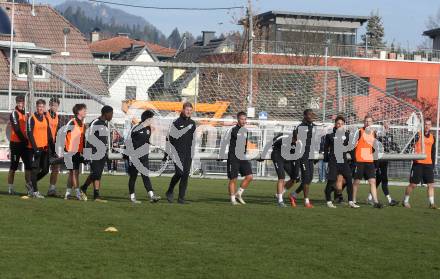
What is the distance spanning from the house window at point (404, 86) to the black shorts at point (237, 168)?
2116 inches

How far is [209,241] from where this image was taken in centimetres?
1319

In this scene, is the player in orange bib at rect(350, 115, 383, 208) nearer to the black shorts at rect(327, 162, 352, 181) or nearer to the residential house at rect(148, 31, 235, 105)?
the black shorts at rect(327, 162, 352, 181)

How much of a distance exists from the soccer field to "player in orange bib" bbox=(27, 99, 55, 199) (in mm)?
930

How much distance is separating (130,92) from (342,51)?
42039mm

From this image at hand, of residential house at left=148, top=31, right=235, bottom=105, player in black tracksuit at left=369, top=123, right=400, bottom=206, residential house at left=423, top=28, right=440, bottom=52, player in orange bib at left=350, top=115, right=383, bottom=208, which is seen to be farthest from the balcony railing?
player in orange bib at left=350, top=115, right=383, bottom=208

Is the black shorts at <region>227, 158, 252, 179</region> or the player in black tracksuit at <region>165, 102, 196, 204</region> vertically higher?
the player in black tracksuit at <region>165, 102, 196, 204</region>

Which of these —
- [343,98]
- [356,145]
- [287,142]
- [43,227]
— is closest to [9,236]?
[43,227]

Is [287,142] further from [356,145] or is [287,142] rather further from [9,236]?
[9,236]

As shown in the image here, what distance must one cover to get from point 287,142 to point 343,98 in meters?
10.0

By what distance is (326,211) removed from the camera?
63.5ft

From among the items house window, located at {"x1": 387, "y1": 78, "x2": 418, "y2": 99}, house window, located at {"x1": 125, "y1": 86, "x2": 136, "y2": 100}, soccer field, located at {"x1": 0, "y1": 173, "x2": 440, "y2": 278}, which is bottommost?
soccer field, located at {"x1": 0, "y1": 173, "x2": 440, "y2": 278}

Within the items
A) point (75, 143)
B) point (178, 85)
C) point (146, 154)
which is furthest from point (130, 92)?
point (146, 154)

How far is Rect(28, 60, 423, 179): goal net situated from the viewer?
2945 cm

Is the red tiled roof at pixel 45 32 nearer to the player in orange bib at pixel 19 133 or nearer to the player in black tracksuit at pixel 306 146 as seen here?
the player in orange bib at pixel 19 133
